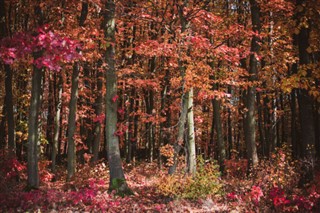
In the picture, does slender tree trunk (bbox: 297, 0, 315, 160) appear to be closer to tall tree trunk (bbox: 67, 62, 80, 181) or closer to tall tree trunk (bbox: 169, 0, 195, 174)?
tall tree trunk (bbox: 169, 0, 195, 174)

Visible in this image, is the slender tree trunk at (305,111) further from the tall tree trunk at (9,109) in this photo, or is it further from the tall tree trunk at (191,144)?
the tall tree trunk at (9,109)

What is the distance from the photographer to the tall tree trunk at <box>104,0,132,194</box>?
38.2 feet

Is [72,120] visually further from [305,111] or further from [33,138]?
[305,111]

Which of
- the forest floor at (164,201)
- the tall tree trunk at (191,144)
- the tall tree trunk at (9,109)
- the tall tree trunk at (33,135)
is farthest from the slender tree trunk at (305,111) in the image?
the tall tree trunk at (9,109)

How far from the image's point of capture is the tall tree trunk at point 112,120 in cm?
1166

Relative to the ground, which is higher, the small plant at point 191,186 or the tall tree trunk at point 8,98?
the tall tree trunk at point 8,98

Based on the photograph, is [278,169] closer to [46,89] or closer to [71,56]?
[71,56]

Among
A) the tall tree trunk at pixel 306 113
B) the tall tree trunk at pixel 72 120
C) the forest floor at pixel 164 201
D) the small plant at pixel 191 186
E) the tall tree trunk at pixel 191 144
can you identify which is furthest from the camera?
the tall tree trunk at pixel 72 120

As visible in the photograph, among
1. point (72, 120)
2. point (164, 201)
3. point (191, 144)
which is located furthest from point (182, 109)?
point (72, 120)

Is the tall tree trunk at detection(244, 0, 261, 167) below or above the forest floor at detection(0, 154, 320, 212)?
above

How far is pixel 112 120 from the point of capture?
12.1 meters

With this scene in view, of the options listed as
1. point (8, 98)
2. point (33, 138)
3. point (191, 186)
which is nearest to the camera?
point (191, 186)

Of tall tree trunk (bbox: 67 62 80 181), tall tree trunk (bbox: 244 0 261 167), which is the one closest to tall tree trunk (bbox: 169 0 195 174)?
tall tree trunk (bbox: 244 0 261 167)

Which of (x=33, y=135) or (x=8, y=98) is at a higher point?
(x=8, y=98)
